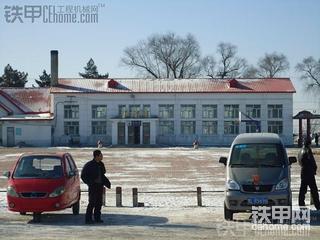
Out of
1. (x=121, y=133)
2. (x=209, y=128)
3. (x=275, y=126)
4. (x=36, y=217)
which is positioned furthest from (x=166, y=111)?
(x=36, y=217)

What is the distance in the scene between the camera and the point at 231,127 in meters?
77.2

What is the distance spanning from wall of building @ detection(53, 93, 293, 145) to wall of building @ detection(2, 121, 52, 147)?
1915mm

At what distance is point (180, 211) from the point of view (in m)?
17.2

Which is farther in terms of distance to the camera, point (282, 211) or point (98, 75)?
point (98, 75)

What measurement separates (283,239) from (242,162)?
346 cm

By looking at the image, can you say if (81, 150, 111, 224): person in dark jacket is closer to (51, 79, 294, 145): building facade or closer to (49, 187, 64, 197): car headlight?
(49, 187, 64, 197): car headlight

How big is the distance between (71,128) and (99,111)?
3.90 meters

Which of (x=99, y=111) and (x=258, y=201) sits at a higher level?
(x=99, y=111)

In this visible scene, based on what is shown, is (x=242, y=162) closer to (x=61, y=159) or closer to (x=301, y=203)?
(x=301, y=203)

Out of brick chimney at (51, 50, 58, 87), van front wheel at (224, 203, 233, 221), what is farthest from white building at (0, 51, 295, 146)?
van front wheel at (224, 203, 233, 221)

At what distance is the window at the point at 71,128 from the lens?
77875 mm

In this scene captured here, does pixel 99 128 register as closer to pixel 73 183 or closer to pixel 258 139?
pixel 73 183

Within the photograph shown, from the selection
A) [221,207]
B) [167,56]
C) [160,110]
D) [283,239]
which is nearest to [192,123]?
[160,110]

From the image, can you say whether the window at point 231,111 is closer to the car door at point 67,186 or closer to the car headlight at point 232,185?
the car door at point 67,186
